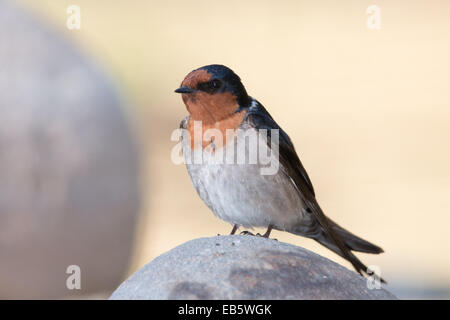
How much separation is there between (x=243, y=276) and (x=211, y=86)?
4.86ft

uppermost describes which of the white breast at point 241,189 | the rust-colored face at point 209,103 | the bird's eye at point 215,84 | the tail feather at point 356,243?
the bird's eye at point 215,84

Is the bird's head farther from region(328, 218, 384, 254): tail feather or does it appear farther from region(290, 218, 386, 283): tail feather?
region(328, 218, 384, 254): tail feather

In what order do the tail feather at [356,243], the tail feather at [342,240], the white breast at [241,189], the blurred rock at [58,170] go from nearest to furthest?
the white breast at [241,189], the tail feather at [342,240], the tail feather at [356,243], the blurred rock at [58,170]

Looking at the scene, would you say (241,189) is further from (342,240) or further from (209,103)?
(342,240)

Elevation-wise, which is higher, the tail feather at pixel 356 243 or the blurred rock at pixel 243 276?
the blurred rock at pixel 243 276

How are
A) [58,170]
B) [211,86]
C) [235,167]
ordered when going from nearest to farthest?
[235,167], [211,86], [58,170]

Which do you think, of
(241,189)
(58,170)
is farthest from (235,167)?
(58,170)

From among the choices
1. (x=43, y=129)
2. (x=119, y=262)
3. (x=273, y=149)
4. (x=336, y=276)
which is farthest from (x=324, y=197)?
(x=336, y=276)

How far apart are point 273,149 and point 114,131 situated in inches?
144

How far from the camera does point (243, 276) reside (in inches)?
A: 128

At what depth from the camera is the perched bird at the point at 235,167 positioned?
4.30 metres

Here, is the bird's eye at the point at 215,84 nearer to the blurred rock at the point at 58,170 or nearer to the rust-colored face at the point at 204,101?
the rust-colored face at the point at 204,101

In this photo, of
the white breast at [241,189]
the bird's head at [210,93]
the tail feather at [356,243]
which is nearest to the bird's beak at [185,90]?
the bird's head at [210,93]
